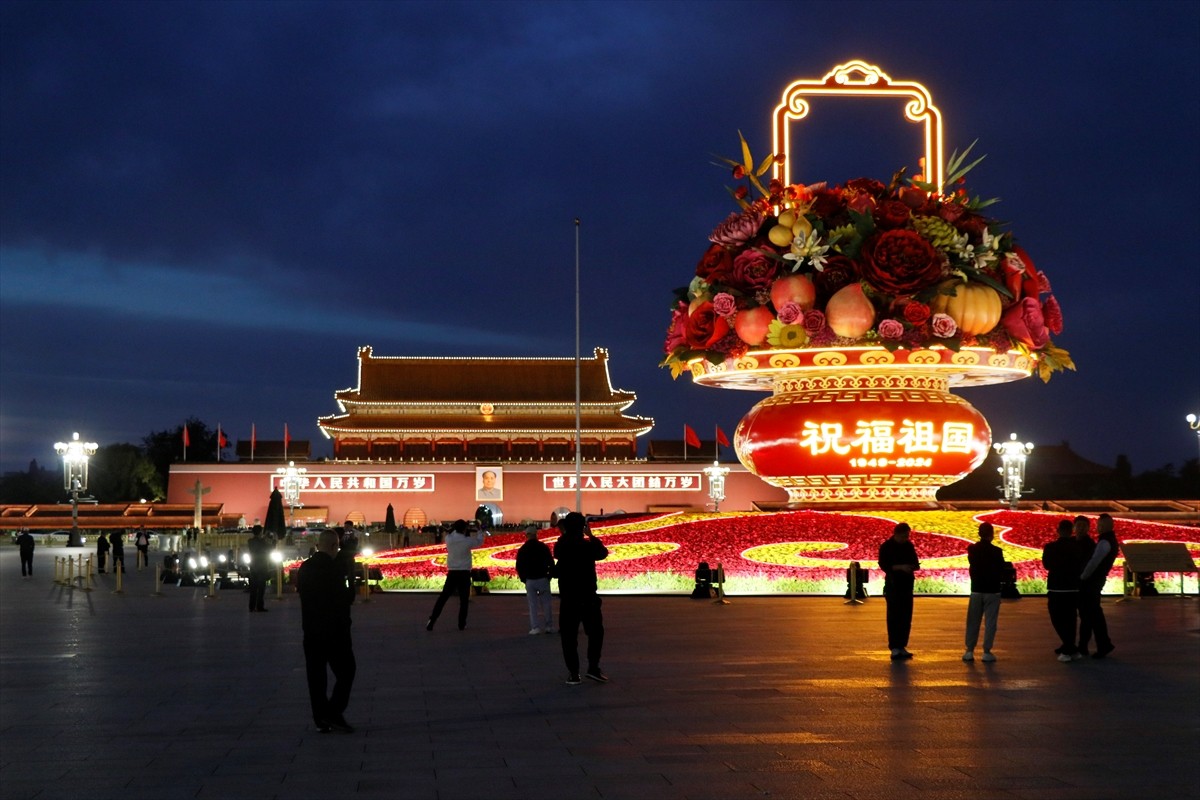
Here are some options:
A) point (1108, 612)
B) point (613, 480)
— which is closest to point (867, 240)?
point (1108, 612)

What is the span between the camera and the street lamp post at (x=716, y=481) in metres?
59.0

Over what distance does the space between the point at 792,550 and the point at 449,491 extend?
147 feet

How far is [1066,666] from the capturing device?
43.2ft

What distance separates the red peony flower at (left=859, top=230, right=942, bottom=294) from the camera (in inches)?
890

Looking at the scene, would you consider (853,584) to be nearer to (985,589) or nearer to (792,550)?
(792,550)

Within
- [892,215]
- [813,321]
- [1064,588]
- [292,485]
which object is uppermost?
[892,215]

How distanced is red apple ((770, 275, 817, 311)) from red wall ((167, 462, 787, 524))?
4306 centimetres

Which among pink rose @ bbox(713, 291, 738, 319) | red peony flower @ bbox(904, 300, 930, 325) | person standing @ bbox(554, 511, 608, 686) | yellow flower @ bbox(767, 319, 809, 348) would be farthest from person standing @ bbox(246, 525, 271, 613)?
red peony flower @ bbox(904, 300, 930, 325)

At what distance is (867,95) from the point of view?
25.4m

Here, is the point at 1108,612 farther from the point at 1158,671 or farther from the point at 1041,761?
the point at 1041,761

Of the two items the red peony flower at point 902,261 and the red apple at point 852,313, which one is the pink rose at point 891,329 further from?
the red peony flower at point 902,261

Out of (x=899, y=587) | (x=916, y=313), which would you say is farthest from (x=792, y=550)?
(x=899, y=587)

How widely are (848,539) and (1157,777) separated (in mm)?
15344

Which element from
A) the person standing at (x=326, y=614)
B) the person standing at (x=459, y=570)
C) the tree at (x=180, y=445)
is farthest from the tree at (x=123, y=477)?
the person standing at (x=326, y=614)
